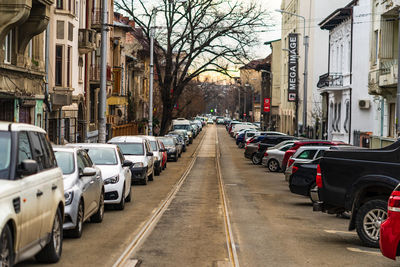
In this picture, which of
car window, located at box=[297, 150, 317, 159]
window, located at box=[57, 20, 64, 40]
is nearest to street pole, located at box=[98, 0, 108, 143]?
car window, located at box=[297, 150, 317, 159]

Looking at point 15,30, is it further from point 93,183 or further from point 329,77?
point 329,77

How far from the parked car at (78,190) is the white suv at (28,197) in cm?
154

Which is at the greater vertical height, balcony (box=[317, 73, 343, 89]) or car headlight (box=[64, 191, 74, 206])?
balcony (box=[317, 73, 343, 89])

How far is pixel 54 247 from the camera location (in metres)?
9.68

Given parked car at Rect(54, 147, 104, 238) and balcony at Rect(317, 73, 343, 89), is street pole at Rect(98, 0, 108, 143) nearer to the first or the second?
parked car at Rect(54, 147, 104, 238)

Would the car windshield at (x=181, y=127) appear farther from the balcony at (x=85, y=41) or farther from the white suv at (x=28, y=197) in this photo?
the white suv at (x=28, y=197)

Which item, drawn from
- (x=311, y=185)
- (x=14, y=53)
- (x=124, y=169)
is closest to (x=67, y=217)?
(x=124, y=169)

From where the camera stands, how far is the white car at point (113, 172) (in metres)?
16.3

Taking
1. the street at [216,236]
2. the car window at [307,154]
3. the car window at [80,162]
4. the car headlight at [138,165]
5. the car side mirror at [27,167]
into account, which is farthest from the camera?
the car headlight at [138,165]

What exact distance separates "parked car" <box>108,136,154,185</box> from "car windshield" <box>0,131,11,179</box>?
15.8 metres

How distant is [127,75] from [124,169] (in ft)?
167

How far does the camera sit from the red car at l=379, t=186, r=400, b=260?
916cm

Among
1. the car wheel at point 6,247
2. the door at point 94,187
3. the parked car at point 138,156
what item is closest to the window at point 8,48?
the parked car at point 138,156

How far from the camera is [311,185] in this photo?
18.5 m
